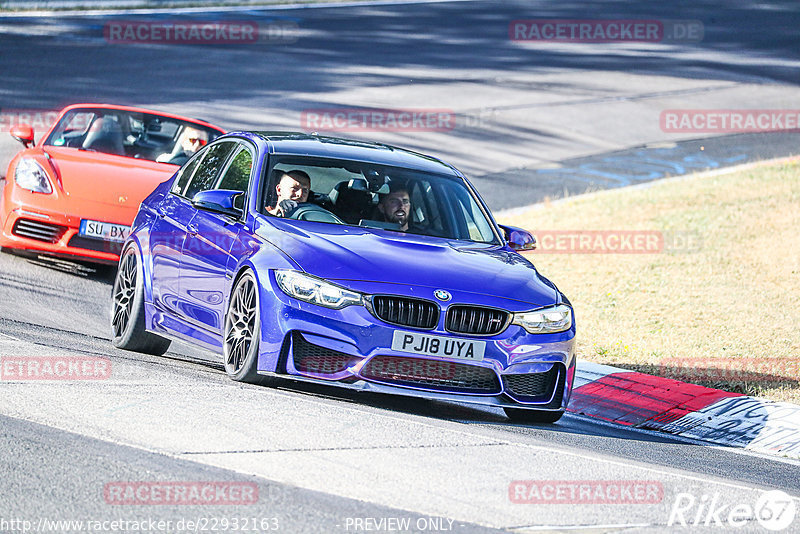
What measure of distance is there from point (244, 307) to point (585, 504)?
102 inches

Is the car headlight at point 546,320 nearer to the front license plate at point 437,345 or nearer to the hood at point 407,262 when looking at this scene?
the hood at point 407,262

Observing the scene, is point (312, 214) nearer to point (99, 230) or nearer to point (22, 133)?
point (99, 230)

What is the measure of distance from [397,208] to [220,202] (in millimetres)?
1143

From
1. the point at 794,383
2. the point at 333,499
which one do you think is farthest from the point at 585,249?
the point at 333,499

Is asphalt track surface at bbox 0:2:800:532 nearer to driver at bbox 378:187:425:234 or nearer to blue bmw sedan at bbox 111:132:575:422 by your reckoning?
blue bmw sedan at bbox 111:132:575:422

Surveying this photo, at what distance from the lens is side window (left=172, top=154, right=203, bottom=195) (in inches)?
364

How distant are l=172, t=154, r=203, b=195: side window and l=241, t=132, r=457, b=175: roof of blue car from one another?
607 millimetres

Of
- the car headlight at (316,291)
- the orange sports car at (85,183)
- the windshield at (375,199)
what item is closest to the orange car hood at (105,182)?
the orange sports car at (85,183)

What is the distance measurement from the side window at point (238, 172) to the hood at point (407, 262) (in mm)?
798

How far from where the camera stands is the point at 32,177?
12.3m

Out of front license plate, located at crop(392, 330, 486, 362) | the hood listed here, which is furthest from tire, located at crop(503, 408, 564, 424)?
front license plate, located at crop(392, 330, 486, 362)

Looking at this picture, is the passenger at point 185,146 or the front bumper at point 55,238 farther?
the passenger at point 185,146

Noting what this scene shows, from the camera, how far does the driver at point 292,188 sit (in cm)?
820

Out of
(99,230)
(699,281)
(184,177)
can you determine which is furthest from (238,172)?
(699,281)
